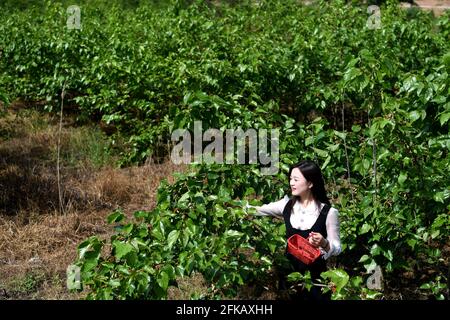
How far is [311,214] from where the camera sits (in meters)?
2.85

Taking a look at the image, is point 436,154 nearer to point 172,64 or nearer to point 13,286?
point 13,286

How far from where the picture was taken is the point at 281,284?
3.31 metres

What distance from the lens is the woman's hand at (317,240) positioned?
2.64m

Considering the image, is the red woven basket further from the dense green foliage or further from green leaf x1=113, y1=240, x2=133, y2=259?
green leaf x1=113, y1=240, x2=133, y2=259

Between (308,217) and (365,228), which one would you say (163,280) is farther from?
(365,228)

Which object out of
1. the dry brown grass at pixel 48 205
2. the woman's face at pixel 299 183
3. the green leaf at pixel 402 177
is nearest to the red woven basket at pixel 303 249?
the woman's face at pixel 299 183

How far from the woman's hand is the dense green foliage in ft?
0.51

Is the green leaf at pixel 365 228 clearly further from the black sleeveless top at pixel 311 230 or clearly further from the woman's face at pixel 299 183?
the woman's face at pixel 299 183

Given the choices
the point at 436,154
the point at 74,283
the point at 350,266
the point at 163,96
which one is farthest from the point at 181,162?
the point at 74,283

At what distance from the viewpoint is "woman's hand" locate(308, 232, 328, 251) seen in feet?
8.68

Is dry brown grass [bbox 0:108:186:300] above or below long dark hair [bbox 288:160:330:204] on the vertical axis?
below

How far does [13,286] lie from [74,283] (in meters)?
1.42

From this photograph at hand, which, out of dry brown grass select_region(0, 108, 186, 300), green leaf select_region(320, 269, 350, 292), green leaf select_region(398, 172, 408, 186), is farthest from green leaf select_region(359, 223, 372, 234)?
dry brown grass select_region(0, 108, 186, 300)

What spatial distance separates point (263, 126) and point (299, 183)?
1.99 ft
